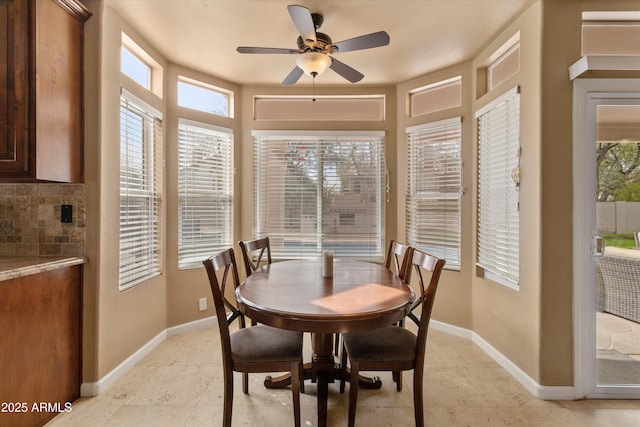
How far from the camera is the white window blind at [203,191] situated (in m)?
3.17

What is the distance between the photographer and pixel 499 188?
8.66ft

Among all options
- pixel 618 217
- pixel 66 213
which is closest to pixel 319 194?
pixel 66 213

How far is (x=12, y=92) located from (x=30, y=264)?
102cm

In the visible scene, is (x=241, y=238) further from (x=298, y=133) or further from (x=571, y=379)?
(x=571, y=379)

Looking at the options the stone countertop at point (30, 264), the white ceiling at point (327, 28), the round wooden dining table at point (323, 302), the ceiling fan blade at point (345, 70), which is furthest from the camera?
the ceiling fan blade at point (345, 70)

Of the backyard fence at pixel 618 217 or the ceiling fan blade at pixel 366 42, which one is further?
the backyard fence at pixel 618 217

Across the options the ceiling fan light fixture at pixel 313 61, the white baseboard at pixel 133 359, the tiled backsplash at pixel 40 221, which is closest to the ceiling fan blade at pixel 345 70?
the ceiling fan light fixture at pixel 313 61

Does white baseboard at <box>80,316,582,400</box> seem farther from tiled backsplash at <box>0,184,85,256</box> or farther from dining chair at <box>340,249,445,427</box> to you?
dining chair at <box>340,249,445,427</box>

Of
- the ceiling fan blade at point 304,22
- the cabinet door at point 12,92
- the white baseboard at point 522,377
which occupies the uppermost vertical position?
the ceiling fan blade at point 304,22

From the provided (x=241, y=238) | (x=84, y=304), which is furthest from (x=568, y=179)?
(x=84, y=304)

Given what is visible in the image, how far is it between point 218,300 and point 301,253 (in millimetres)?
1944

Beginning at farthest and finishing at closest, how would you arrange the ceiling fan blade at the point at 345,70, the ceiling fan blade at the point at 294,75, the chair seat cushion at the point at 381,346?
1. the ceiling fan blade at the point at 294,75
2. the ceiling fan blade at the point at 345,70
3. the chair seat cushion at the point at 381,346

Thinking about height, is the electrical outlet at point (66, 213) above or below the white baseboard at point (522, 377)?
above

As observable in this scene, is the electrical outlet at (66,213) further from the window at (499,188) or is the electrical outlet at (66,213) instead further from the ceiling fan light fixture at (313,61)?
the window at (499,188)
